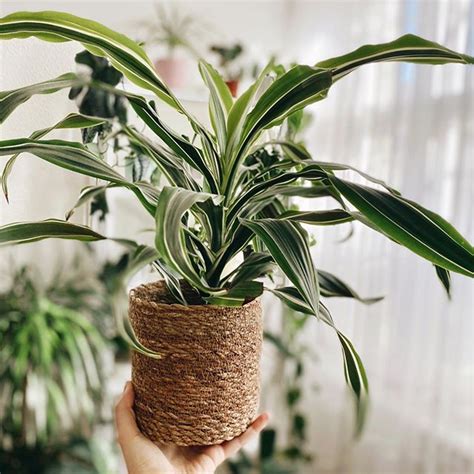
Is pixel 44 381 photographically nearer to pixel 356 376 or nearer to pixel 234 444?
pixel 234 444

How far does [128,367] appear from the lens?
222 cm

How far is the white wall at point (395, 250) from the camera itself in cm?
185

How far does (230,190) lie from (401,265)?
1402 millimetres

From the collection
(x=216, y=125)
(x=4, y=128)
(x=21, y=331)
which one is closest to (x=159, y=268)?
(x=216, y=125)

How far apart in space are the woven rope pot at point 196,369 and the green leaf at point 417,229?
25 centimetres

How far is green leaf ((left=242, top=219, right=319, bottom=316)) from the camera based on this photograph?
64 cm

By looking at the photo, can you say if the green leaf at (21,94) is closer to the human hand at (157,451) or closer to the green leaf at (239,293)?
the green leaf at (239,293)

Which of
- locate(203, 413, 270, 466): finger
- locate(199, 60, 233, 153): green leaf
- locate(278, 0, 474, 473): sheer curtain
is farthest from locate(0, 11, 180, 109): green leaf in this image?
locate(278, 0, 474, 473): sheer curtain

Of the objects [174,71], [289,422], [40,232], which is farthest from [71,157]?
[289,422]

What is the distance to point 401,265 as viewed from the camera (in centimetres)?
206

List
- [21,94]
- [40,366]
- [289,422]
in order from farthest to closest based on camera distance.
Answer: [289,422]
[40,366]
[21,94]

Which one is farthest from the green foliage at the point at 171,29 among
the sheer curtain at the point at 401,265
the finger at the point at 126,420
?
the finger at the point at 126,420

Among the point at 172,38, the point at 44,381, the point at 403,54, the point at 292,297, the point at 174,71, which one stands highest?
the point at 172,38

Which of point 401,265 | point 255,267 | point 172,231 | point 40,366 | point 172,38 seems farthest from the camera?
point 172,38
